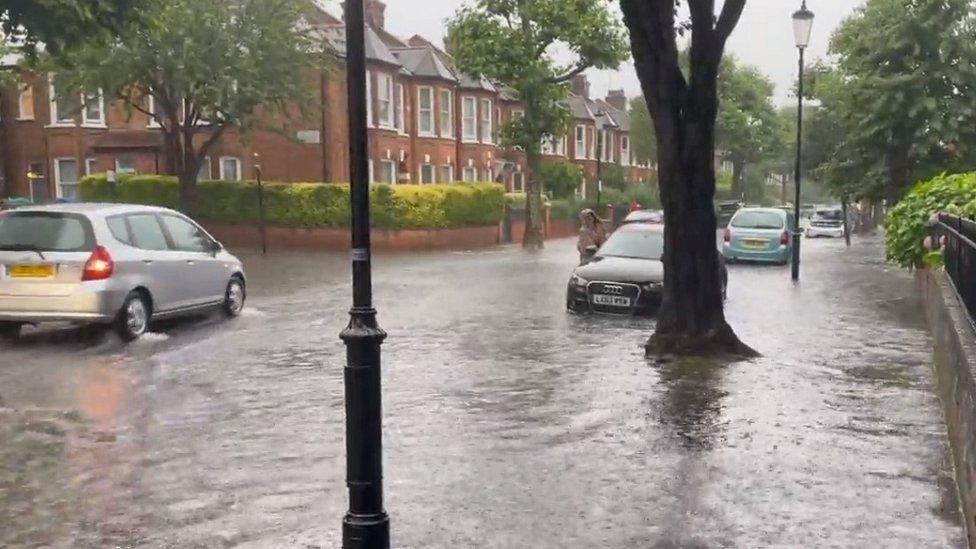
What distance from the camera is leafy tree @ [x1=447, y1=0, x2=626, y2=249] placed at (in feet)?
120

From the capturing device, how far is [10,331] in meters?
13.1

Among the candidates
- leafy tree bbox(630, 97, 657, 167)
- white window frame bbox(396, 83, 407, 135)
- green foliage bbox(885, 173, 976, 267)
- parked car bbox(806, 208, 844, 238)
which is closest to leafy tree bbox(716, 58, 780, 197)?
leafy tree bbox(630, 97, 657, 167)

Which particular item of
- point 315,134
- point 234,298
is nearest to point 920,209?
point 234,298

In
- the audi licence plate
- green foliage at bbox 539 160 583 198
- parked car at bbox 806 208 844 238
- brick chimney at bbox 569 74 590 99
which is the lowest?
parked car at bbox 806 208 844 238

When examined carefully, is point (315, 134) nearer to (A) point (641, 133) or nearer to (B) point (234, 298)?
(B) point (234, 298)

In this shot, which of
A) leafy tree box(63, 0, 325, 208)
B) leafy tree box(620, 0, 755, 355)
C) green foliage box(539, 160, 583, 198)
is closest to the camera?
leafy tree box(620, 0, 755, 355)

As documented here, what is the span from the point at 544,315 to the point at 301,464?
8.93 meters

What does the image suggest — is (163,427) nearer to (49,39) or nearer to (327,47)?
(49,39)

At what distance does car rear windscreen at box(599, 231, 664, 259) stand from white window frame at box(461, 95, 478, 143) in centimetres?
3373

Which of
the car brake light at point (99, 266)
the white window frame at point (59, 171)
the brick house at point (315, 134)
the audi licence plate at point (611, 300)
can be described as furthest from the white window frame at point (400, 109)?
the car brake light at point (99, 266)

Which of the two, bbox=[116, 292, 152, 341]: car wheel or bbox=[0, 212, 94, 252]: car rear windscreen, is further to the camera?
bbox=[116, 292, 152, 341]: car wheel

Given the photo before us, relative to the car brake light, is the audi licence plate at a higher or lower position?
lower

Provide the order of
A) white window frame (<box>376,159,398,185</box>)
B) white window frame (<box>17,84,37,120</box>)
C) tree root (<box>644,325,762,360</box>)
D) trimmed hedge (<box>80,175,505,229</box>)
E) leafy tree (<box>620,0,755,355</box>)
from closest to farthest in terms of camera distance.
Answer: leafy tree (<box>620,0,755,355</box>), tree root (<box>644,325,762,360</box>), trimmed hedge (<box>80,175,505,229</box>), white window frame (<box>376,159,398,185</box>), white window frame (<box>17,84,37,120</box>)

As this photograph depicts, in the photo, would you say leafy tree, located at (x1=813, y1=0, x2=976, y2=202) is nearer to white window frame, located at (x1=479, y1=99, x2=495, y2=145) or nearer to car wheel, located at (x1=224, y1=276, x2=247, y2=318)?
car wheel, located at (x1=224, y1=276, x2=247, y2=318)
